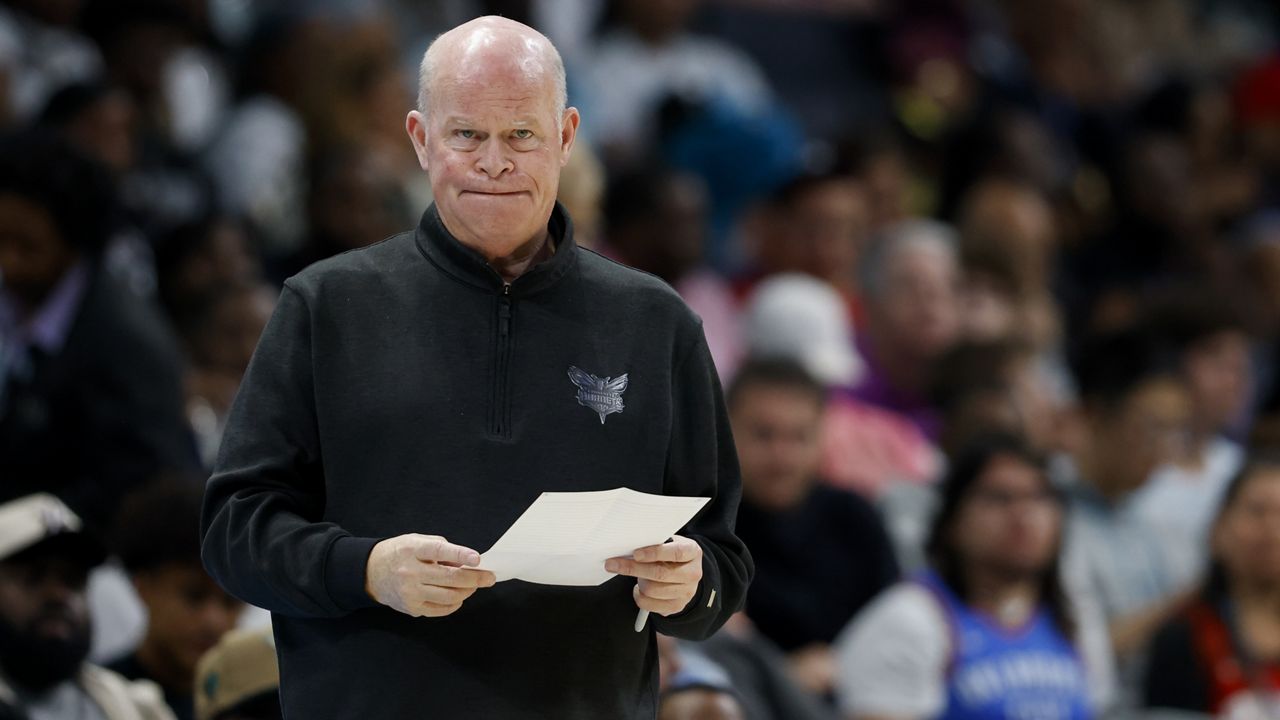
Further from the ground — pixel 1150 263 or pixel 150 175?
pixel 150 175

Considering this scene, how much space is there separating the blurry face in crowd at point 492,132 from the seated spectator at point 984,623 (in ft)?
8.92

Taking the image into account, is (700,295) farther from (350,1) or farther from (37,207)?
(37,207)

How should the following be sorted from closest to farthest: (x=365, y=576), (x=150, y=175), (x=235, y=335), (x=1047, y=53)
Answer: (x=365, y=576) → (x=235, y=335) → (x=150, y=175) → (x=1047, y=53)

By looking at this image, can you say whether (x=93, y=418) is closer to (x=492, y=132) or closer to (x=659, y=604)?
(x=492, y=132)

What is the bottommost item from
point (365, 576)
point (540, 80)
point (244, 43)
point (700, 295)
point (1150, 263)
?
point (1150, 263)

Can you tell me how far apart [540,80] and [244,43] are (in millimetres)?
5335

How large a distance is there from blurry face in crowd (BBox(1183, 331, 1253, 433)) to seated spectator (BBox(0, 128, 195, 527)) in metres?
4.05

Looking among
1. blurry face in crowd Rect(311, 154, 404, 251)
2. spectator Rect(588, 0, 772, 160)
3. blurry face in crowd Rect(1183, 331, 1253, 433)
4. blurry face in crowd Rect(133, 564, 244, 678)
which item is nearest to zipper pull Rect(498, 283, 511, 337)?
blurry face in crowd Rect(133, 564, 244, 678)

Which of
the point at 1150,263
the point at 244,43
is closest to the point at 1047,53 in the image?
the point at 1150,263

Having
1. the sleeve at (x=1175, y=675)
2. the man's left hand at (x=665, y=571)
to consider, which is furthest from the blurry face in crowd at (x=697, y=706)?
the sleeve at (x=1175, y=675)

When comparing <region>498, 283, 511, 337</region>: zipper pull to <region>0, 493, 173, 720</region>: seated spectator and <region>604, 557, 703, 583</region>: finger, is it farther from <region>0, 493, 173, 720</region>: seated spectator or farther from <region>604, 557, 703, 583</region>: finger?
<region>0, 493, 173, 720</region>: seated spectator

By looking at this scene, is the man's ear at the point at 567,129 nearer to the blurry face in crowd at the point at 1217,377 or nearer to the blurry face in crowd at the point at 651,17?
the blurry face in crowd at the point at 1217,377

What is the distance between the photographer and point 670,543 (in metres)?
2.34

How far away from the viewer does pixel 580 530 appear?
2.25 metres
